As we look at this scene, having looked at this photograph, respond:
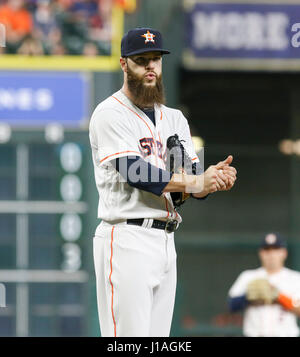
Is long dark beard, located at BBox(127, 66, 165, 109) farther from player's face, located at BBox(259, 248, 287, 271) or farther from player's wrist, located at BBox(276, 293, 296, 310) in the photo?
player's wrist, located at BBox(276, 293, 296, 310)

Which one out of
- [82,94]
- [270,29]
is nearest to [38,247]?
[82,94]

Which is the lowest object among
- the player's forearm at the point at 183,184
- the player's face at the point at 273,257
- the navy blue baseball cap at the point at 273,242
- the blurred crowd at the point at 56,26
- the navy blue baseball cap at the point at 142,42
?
the player's face at the point at 273,257

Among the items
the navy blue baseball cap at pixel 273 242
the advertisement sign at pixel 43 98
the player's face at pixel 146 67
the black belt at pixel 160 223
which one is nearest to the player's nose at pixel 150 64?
the player's face at pixel 146 67

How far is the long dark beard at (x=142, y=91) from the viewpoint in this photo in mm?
4023

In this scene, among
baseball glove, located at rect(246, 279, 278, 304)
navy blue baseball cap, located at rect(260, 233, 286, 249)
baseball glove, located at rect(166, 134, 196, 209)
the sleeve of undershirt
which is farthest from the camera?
baseball glove, located at rect(246, 279, 278, 304)

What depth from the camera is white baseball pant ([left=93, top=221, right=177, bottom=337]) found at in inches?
156

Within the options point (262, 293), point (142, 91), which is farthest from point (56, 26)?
point (142, 91)

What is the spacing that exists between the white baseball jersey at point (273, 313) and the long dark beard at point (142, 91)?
4000 mm

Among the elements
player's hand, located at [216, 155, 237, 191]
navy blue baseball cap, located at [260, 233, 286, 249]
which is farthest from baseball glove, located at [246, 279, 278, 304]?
player's hand, located at [216, 155, 237, 191]

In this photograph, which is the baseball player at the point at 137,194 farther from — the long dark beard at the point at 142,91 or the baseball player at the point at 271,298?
the baseball player at the point at 271,298

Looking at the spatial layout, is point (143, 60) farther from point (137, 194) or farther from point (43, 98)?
point (43, 98)

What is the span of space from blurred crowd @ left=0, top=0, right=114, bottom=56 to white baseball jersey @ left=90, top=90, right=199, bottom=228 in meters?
5.09

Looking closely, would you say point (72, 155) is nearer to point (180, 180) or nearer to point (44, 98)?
point (44, 98)

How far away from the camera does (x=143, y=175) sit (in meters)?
3.88
